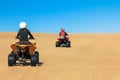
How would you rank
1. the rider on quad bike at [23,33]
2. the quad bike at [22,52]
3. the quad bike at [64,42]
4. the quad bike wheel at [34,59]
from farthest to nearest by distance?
the quad bike at [64,42] → the rider on quad bike at [23,33] → the quad bike wheel at [34,59] → the quad bike at [22,52]

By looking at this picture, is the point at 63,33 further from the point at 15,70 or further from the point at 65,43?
the point at 15,70

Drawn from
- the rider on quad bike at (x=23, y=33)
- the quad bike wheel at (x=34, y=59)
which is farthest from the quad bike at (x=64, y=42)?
the quad bike wheel at (x=34, y=59)

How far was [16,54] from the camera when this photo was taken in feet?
50.9

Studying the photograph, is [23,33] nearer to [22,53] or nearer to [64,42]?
[22,53]

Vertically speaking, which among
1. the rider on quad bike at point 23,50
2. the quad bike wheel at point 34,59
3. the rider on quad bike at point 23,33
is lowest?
the quad bike wheel at point 34,59

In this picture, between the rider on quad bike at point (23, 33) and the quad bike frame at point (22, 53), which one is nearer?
the quad bike frame at point (22, 53)

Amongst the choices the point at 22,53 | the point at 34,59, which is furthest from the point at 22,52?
the point at 34,59

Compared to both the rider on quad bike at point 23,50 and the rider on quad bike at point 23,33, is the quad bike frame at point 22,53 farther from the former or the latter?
the rider on quad bike at point 23,33

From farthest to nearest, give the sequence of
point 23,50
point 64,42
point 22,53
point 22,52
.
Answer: point 64,42 < point 22,53 < point 22,52 < point 23,50

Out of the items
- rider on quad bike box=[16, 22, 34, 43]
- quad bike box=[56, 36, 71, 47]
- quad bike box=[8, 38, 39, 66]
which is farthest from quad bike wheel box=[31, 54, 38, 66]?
quad bike box=[56, 36, 71, 47]

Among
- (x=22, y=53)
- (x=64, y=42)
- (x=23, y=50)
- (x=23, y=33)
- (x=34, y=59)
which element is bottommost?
(x=34, y=59)

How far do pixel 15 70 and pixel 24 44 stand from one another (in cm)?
131

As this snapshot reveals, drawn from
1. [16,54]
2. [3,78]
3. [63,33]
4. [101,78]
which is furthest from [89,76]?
[63,33]

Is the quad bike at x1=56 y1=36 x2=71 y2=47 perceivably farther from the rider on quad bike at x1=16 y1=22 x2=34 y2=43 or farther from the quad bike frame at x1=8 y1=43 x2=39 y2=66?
the quad bike frame at x1=8 y1=43 x2=39 y2=66
